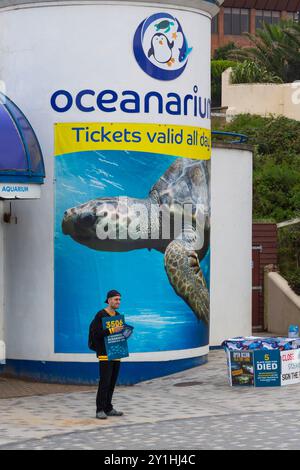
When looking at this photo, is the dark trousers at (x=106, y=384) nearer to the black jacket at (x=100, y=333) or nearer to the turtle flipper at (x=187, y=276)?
the black jacket at (x=100, y=333)

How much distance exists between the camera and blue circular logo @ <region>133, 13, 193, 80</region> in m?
17.2

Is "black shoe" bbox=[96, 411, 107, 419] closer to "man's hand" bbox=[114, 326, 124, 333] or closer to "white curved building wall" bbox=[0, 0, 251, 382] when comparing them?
"man's hand" bbox=[114, 326, 124, 333]

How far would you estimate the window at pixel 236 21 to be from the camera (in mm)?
90312

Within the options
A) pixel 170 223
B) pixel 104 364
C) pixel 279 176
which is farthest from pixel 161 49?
pixel 279 176

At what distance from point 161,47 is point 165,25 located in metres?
0.34

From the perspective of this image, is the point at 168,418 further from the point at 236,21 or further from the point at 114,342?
the point at 236,21

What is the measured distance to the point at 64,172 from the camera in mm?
17172

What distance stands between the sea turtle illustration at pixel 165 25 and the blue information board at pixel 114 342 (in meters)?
5.12

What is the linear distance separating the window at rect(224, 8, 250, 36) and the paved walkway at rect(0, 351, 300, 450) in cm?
→ 7492

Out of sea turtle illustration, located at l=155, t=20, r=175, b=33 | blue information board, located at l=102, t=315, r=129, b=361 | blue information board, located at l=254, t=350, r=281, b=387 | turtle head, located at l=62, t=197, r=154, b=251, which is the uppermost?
sea turtle illustration, located at l=155, t=20, r=175, b=33

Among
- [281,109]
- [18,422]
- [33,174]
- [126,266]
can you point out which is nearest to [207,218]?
[126,266]

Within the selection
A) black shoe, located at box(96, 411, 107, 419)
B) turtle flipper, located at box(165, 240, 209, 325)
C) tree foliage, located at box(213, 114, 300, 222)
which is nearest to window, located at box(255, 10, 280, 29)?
tree foliage, located at box(213, 114, 300, 222)

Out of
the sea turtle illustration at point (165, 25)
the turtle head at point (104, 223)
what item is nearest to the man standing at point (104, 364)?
the turtle head at point (104, 223)

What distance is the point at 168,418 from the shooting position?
14.2 m
